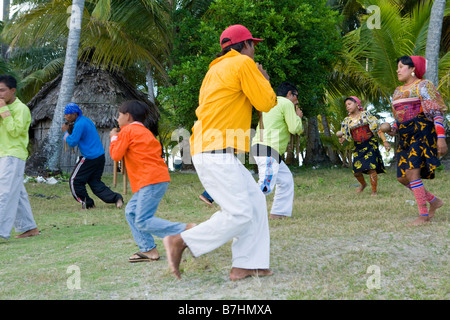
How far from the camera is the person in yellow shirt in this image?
144 inches

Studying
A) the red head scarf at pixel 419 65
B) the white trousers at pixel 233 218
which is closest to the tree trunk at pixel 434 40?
the red head scarf at pixel 419 65

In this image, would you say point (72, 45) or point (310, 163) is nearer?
point (72, 45)

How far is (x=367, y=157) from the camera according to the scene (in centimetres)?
905

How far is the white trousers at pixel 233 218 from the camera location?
3.63m

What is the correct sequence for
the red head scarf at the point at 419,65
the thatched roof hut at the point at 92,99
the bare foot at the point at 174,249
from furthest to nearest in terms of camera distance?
the thatched roof hut at the point at 92,99 < the red head scarf at the point at 419,65 < the bare foot at the point at 174,249

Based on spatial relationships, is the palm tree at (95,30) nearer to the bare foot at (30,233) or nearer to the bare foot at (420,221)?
the bare foot at (30,233)

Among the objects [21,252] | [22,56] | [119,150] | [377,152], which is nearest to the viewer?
[119,150]

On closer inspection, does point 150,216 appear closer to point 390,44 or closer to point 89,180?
point 89,180

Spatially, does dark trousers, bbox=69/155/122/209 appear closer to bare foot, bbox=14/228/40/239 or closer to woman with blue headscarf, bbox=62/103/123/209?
woman with blue headscarf, bbox=62/103/123/209

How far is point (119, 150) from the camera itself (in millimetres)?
4523

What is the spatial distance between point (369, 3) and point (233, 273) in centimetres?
1398

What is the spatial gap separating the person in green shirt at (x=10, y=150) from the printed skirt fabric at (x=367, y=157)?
223 inches
